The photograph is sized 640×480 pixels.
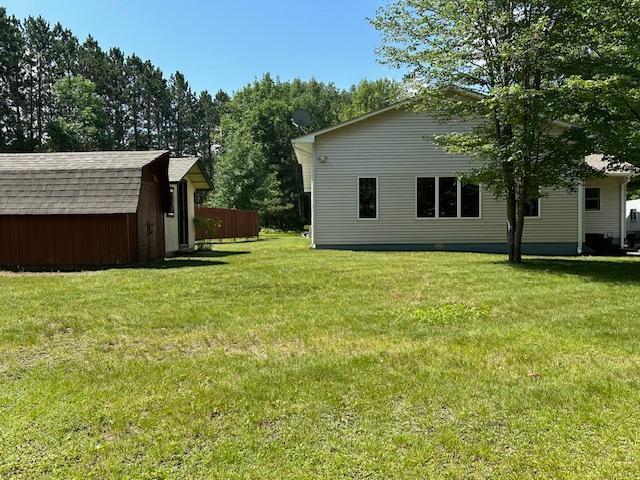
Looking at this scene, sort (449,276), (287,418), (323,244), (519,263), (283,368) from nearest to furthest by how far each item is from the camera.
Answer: (287,418) → (283,368) → (449,276) → (519,263) → (323,244)

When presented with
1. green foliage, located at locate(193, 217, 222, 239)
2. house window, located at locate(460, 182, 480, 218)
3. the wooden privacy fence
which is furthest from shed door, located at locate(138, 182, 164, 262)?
the wooden privacy fence

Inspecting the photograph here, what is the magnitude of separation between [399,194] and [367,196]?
1017 mm

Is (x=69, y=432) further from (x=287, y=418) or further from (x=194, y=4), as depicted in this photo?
(x=194, y=4)

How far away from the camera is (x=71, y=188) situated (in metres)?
12.3

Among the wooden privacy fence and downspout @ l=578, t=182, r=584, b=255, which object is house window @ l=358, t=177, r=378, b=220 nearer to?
downspout @ l=578, t=182, r=584, b=255

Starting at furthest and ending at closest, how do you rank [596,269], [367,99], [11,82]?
1. [367,99]
2. [11,82]
3. [596,269]

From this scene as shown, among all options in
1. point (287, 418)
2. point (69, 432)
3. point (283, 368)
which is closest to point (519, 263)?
point (283, 368)

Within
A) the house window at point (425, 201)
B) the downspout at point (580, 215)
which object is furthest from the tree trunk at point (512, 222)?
the downspout at point (580, 215)

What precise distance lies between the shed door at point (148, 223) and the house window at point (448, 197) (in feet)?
28.4

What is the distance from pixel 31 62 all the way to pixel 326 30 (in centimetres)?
3671

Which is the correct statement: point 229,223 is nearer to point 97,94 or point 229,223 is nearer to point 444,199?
point 444,199

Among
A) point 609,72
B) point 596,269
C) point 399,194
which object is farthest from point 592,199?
point 609,72

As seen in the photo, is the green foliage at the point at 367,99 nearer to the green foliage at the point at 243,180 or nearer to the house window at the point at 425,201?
the green foliage at the point at 243,180

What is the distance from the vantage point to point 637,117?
32.9ft
